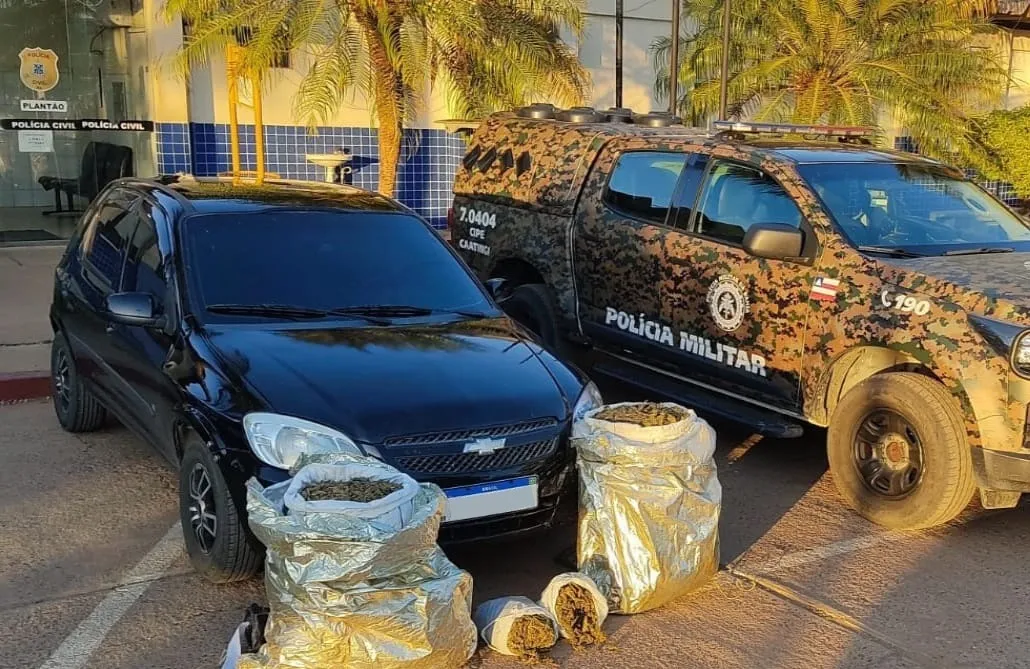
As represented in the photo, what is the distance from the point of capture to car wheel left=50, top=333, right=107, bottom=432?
6246 mm

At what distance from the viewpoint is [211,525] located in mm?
4207

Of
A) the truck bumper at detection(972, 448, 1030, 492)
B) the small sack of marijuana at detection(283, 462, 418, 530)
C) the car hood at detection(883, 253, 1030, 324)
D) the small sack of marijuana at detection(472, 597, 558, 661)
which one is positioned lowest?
the small sack of marijuana at detection(472, 597, 558, 661)

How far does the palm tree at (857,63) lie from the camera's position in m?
13.2

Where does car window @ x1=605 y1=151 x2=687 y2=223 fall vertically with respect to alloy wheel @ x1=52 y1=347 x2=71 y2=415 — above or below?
above

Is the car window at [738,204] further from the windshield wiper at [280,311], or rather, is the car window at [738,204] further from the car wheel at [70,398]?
the car wheel at [70,398]

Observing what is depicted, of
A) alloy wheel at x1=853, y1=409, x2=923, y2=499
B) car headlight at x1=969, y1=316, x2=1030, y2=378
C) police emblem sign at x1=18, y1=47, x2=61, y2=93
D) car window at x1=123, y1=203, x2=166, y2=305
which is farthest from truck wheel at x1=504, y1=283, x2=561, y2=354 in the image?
police emblem sign at x1=18, y1=47, x2=61, y2=93

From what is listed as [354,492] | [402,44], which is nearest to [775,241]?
[354,492]

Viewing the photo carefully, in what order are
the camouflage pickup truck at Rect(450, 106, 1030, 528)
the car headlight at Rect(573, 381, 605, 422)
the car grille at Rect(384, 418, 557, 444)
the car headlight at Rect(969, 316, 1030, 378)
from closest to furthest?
the car grille at Rect(384, 418, 557, 444), the car headlight at Rect(573, 381, 605, 422), the car headlight at Rect(969, 316, 1030, 378), the camouflage pickup truck at Rect(450, 106, 1030, 528)

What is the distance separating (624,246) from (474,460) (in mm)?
2998

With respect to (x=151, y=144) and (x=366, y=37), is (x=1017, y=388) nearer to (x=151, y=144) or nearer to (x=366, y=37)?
(x=366, y=37)

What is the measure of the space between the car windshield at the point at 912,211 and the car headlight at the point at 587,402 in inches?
72.8

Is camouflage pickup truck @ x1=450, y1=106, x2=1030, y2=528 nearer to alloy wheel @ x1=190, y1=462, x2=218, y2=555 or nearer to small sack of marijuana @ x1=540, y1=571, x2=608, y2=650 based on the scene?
small sack of marijuana @ x1=540, y1=571, x2=608, y2=650

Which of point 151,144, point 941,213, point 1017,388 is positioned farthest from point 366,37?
point 1017,388

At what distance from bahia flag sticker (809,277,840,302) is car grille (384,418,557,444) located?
6.68 ft
